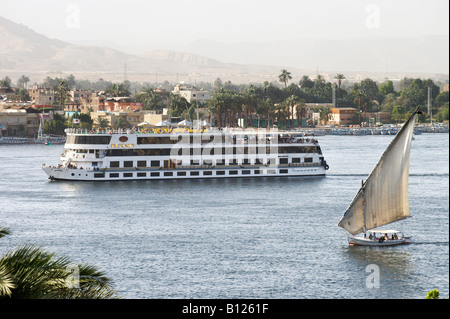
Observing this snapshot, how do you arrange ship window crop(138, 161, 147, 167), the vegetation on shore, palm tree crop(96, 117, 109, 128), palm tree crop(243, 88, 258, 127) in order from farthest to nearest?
1. the vegetation on shore
2. palm tree crop(243, 88, 258, 127)
3. palm tree crop(96, 117, 109, 128)
4. ship window crop(138, 161, 147, 167)

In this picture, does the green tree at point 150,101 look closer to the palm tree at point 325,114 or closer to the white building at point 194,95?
the white building at point 194,95

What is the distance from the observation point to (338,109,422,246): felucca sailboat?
32.7 meters

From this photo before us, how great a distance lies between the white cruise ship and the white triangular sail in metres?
23.3

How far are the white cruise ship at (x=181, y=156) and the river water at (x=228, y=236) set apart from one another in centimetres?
126

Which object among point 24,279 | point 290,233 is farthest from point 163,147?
point 24,279

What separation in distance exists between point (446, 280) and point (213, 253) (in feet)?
27.8

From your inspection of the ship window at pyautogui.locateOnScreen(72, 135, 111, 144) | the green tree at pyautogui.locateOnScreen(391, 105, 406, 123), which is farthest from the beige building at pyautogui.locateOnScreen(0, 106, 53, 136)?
the green tree at pyautogui.locateOnScreen(391, 105, 406, 123)

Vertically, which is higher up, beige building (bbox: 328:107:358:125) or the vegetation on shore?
the vegetation on shore

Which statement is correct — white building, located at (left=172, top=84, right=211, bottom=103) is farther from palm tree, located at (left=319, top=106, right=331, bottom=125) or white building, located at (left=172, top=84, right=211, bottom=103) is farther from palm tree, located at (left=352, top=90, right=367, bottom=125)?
palm tree, located at (left=352, top=90, right=367, bottom=125)

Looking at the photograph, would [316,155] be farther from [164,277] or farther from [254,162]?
[164,277]

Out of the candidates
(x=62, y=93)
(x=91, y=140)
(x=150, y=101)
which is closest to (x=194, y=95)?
(x=150, y=101)

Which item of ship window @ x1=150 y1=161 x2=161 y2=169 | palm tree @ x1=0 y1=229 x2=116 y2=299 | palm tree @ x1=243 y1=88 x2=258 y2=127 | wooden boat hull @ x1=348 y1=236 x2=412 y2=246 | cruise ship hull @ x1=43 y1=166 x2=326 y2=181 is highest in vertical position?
palm tree @ x1=243 y1=88 x2=258 y2=127

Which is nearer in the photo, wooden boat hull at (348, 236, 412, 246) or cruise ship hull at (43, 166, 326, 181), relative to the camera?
wooden boat hull at (348, 236, 412, 246)
